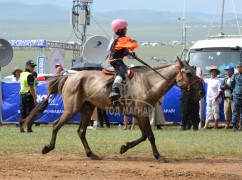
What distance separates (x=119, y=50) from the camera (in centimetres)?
1566

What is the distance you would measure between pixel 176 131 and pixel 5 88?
264 inches

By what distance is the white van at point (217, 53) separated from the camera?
87.5 ft

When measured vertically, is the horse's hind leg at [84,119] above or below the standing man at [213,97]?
above

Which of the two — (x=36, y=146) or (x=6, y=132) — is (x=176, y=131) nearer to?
(x=6, y=132)

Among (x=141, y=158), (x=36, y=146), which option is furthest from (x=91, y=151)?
(x=36, y=146)

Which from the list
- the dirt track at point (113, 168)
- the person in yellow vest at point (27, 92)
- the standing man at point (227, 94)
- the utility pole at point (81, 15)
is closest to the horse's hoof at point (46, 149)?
the dirt track at point (113, 168)

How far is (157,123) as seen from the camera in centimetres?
2459

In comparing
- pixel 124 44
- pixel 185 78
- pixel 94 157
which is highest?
pixel 124 44

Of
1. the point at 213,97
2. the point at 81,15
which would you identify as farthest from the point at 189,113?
the point at 81,15

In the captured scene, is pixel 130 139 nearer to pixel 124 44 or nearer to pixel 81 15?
pixel 124 44

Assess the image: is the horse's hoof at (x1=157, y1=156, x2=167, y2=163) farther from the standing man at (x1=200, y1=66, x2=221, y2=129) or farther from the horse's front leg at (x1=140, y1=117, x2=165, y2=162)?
the standing man at (x1=200, y1=66, x2=221, y2=129)

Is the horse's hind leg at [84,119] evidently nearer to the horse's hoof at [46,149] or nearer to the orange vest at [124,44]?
the horse's hoof at [46,149]

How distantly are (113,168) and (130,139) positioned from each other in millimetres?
5804

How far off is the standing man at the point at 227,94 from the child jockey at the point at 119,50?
28.9 ft
